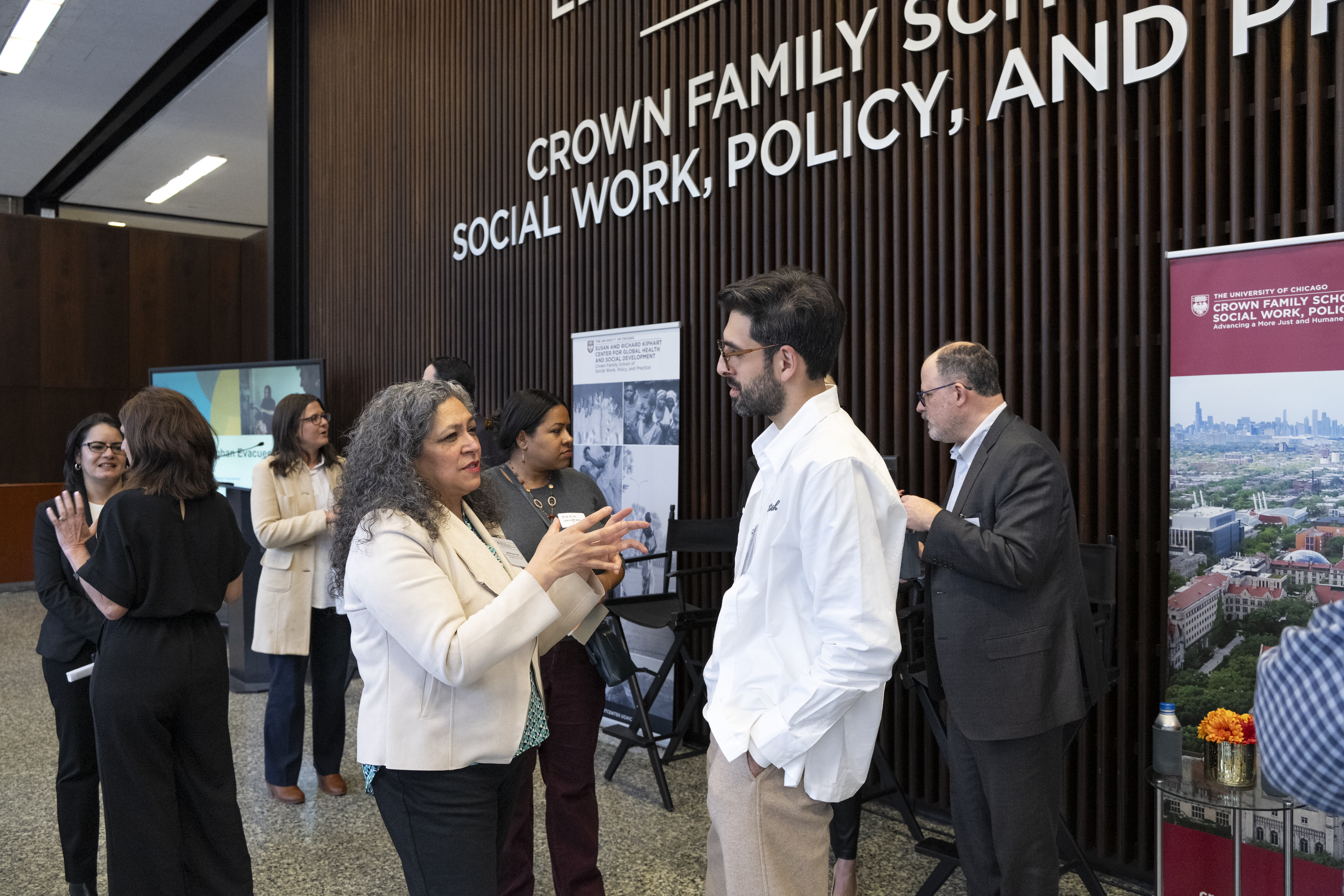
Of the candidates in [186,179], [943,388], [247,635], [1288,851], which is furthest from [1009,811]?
[186,179]

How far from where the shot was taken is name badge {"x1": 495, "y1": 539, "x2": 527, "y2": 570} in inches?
94.7

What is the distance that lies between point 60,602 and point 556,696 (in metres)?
1.54

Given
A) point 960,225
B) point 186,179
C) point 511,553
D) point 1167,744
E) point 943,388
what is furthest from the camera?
point 186,179

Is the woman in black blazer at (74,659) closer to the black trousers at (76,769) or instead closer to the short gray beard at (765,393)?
the black trousers at (76,769)

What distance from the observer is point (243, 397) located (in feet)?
26.8

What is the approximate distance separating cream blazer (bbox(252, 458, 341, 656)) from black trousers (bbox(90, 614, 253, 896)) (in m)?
1.40

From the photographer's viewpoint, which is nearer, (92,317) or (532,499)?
(532,499)

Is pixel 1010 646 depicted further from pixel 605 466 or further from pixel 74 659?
pixel 605 466

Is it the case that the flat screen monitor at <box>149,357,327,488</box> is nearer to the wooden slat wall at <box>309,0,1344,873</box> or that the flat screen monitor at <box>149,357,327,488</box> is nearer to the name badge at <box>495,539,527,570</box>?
the wooden slat wall at <box>309,0,1344,873</box>

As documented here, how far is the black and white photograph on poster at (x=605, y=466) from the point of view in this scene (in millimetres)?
5457

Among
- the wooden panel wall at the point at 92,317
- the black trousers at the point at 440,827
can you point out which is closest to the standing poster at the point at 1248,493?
the black trousers at the point at 440,827

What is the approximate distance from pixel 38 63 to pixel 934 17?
9.55m

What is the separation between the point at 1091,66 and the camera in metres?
3.53

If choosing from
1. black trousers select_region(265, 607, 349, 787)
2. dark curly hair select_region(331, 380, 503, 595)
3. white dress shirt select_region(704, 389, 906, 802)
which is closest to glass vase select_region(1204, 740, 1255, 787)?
white dress shirt select_region(704, 389, 906, 802)
